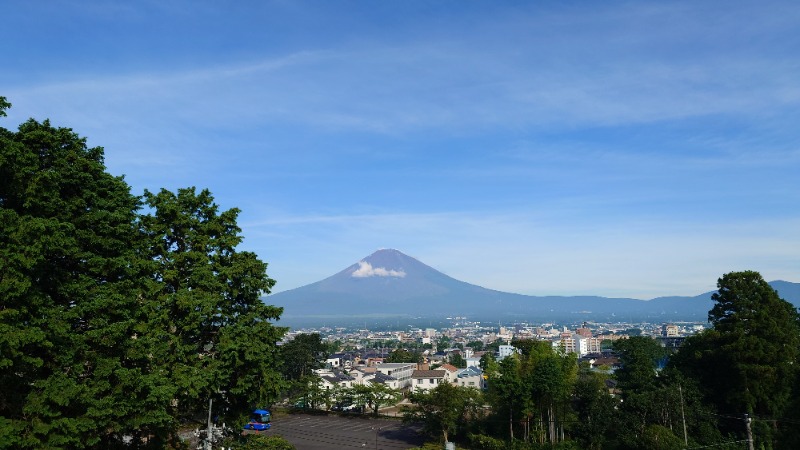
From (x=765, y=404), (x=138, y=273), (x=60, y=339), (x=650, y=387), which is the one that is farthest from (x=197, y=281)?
(x=765, y=404)

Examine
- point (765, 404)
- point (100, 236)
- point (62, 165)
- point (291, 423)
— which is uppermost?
point (62, 165)

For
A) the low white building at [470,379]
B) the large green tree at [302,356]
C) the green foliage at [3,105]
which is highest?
the green foliage at [3,105]

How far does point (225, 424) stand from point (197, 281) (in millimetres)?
3188

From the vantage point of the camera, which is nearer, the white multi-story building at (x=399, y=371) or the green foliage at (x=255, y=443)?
the green foliage at (x=255, y=443)

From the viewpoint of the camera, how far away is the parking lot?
77.7ft

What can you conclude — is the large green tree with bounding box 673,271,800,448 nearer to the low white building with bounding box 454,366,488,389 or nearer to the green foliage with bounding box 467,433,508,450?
the green foliage with bounding box 467,433,508,450

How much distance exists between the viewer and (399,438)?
2503 centimetres

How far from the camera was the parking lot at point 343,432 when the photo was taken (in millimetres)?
23688

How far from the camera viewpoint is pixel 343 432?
2636 cm

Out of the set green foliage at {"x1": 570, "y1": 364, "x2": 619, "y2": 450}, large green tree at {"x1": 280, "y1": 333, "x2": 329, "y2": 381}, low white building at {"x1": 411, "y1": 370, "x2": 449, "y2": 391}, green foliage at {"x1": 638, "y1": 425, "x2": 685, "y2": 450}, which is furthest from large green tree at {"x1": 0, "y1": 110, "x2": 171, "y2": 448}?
low white building at {"x1": 411, "y1": 370, "x2": 449, "y2": 391}

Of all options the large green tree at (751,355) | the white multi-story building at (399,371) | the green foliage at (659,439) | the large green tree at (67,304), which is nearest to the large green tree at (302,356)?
the white multi-story building at (399,371)

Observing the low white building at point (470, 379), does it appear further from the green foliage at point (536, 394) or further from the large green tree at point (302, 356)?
the green foliage at point (536, 394)

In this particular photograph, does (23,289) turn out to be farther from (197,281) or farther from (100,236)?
(197,281)

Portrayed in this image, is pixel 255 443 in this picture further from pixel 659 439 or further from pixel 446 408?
pixel 659 439
